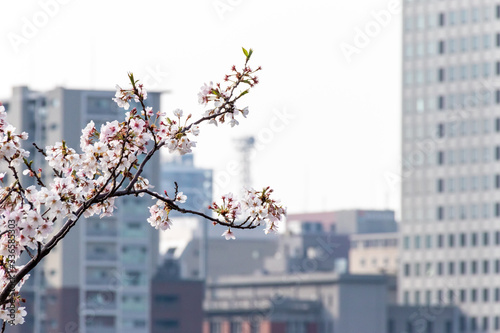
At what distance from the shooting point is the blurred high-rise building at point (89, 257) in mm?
145625

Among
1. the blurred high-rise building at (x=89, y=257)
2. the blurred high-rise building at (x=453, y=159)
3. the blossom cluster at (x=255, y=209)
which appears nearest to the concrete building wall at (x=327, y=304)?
the blurred high-rise building at (x=89, y=257)

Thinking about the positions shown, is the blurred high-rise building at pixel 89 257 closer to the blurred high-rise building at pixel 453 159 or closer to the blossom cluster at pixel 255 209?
the blurred high-rise building at pixel 453 159

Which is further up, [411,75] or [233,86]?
[411,75]

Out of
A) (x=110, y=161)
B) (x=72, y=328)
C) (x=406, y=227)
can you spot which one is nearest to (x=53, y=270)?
(x=72, y=328)

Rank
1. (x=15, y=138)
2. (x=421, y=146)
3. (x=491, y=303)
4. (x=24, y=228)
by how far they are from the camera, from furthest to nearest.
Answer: (x=421, y=146) < (x=491, y=303) < (x=15, y=138) < (x=24, y=228)

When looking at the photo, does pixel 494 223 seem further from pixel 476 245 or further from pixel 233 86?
pixel 233 86

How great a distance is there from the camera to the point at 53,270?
146 m

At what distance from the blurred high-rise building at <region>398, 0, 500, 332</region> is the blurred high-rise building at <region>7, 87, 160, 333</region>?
137 ft

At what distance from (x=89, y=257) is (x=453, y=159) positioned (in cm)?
5421

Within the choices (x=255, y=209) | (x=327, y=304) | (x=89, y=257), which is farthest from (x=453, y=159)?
(x=255, y=209)

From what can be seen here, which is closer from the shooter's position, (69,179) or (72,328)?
(69,179)

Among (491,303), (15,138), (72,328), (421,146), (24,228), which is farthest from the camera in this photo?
(421,146)

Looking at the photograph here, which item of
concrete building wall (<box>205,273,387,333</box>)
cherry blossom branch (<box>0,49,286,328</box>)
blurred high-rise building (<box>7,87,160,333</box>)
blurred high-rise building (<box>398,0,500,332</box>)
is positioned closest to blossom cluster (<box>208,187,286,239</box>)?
cherry blossom branch (<box>0,49,286,328</box>)

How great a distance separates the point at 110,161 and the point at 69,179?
73cm
